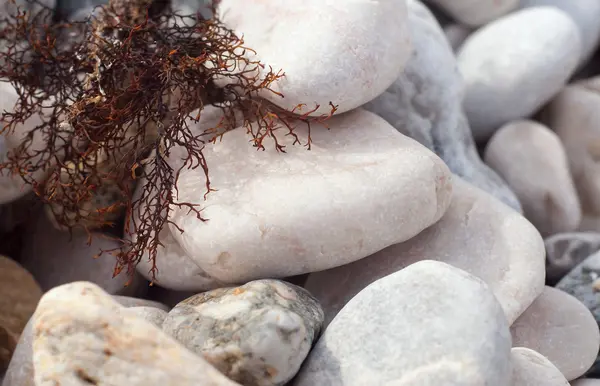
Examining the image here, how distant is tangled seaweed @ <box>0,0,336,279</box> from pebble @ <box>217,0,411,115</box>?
0.03m

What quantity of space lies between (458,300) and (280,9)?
27.2 inches

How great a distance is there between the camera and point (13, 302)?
1213 millimetres

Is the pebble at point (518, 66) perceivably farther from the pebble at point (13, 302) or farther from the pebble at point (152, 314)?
the pebble at point (13, 302)

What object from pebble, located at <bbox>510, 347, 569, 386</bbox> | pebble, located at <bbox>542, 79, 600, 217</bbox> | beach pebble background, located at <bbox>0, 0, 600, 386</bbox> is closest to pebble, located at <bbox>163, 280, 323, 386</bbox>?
beach pebble background, located at <bbox>0, 0, 600, 386</bbox>

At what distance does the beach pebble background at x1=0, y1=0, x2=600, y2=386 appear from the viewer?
0.81 meters

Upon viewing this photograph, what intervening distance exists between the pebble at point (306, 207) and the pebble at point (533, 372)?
0.89 feet

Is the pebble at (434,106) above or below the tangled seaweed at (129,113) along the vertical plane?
below

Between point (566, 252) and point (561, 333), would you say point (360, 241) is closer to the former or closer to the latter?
point (561, 333)

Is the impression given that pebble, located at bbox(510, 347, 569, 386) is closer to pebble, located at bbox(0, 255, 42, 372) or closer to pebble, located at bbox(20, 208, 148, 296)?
pebble, located at bbox(20, 208, 148, 296)

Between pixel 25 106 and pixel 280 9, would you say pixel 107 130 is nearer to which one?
pixel 25 106

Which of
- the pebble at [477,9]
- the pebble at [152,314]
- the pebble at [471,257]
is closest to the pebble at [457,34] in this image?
the pebble at [477,9]

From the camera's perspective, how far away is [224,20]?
4.36 feet

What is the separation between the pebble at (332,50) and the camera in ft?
3.60

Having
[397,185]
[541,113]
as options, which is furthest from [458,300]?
[541,113]
